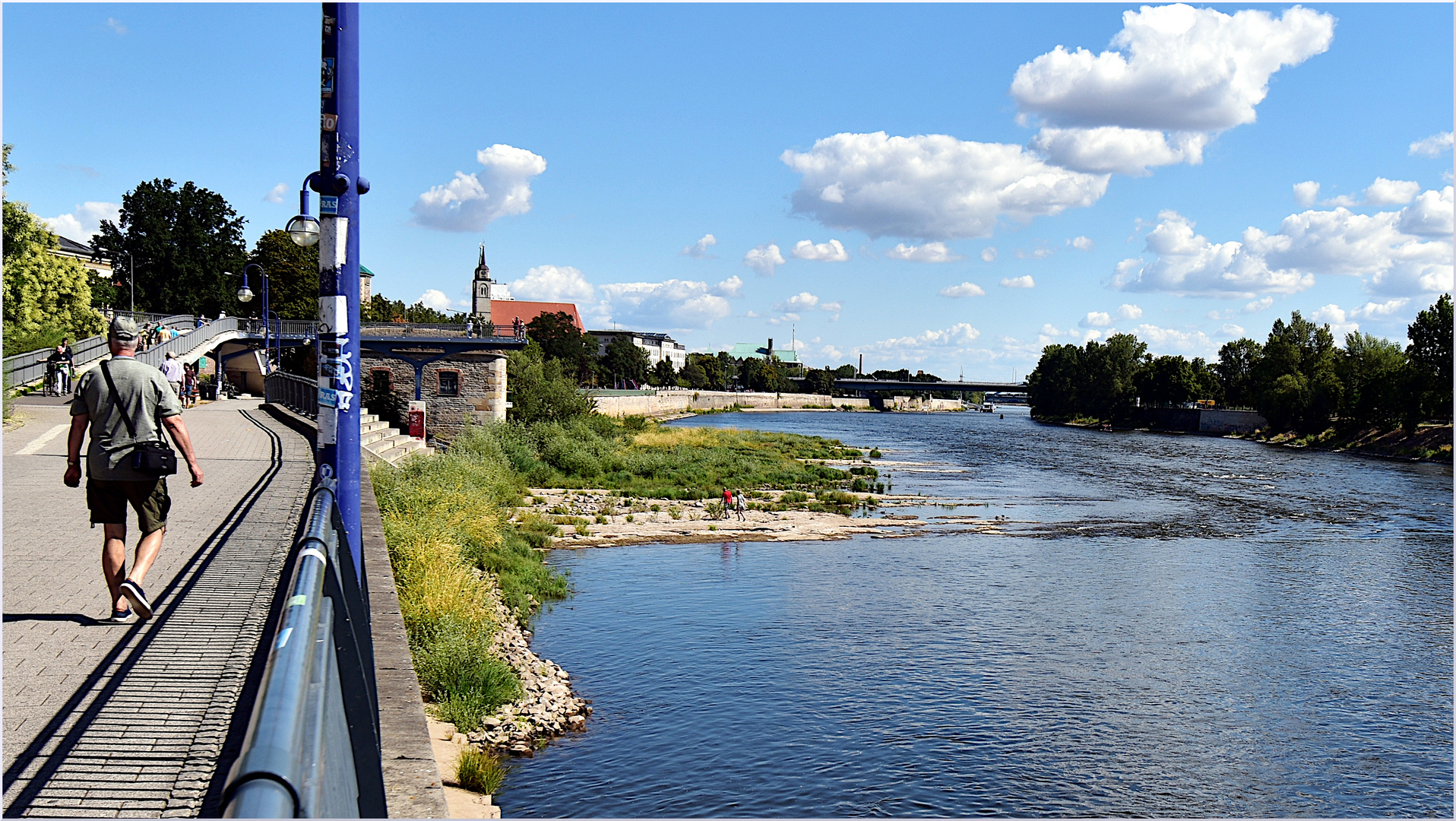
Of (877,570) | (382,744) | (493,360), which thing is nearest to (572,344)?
(493,360)

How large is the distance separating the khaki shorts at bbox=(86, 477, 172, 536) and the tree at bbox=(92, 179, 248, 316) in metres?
84.0

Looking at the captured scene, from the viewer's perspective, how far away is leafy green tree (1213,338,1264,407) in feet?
409

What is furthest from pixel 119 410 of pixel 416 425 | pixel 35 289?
pixel 35 289

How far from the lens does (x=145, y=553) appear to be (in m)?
7.97

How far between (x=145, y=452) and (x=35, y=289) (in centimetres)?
Answer: 4636

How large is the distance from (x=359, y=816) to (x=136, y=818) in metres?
1.74

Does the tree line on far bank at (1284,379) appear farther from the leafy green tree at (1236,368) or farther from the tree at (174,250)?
the tree at (174,250)

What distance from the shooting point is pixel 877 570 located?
88.7 ft

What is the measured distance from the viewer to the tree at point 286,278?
244 ft

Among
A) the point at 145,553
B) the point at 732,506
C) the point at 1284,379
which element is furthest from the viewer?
the point at 1284,379

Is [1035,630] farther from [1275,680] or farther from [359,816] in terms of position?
[359,816]

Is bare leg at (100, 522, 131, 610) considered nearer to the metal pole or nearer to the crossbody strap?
the crossbody strap

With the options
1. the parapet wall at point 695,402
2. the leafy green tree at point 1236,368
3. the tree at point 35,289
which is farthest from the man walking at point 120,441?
the leafy green tree at point 1236,368

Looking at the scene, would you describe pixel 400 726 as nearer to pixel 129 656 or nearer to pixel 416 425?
pixel 129 656
